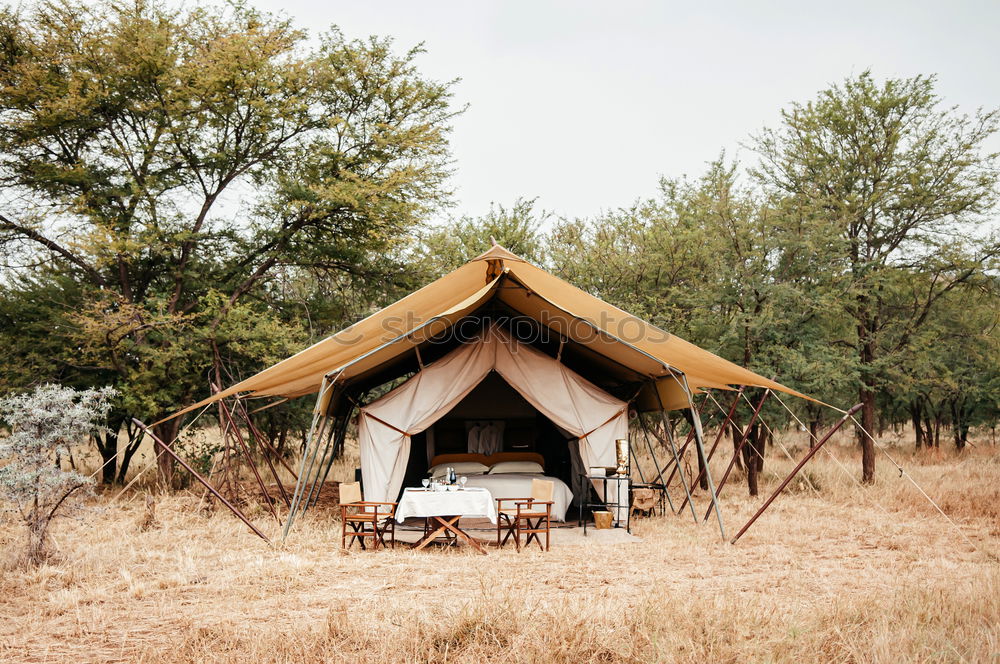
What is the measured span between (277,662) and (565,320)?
5550mm

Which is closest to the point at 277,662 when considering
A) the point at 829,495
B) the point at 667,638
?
the point at 667,638

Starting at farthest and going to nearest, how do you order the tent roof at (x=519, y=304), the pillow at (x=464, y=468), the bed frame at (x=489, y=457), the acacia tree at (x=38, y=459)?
the bed frame at (x=489, y=457)
the pillow at (x=464, y=468)
the tent roof at (x=519, y=304)
the acacia tree at (x=38, y=459)

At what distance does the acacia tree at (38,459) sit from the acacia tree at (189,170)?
4146 mm

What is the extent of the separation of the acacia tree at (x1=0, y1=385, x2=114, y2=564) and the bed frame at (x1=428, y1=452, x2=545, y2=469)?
4987 millimetres

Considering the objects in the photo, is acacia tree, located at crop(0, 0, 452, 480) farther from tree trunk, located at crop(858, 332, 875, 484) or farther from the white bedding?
tree trunk, located at crop(858, 332, 875, 484)

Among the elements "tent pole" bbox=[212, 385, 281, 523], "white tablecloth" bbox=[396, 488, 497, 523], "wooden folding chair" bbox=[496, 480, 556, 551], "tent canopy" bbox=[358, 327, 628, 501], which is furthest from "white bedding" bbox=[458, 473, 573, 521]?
"tent pole" bbox=[212, 385, 281, 523]

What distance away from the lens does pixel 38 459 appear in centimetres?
586

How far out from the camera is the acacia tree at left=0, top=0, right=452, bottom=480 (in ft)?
34.3

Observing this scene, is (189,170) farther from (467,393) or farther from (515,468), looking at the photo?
(515,468)

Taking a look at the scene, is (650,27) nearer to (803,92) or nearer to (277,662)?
(803,92)

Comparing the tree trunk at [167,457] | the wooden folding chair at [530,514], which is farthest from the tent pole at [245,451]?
the tree trunk at [167,457]

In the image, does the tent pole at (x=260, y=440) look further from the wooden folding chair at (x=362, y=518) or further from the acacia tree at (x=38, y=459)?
the acacia tree at (x=38, y=459)

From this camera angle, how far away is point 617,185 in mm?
17016

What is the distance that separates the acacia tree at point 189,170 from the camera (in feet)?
34.3
